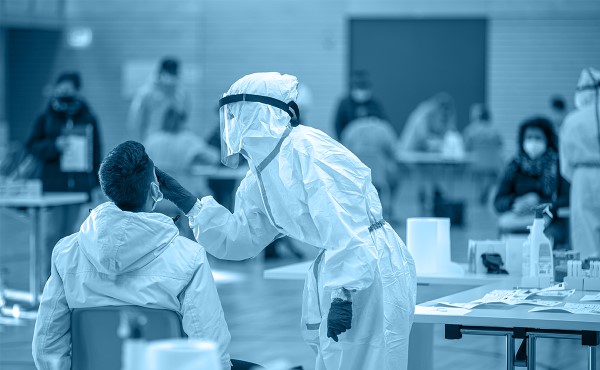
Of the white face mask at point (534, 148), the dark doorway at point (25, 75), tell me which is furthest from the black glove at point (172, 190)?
the dark doorway at point (25, 75)

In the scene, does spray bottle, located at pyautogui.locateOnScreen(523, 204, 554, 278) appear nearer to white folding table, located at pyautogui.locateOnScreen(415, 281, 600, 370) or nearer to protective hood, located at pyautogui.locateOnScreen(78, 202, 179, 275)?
white folding table, located at pyautogui.locateOnScreen(415, 281, 600, 370)

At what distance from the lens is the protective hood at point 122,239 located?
2.82 metres

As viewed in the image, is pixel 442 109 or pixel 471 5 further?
pixel 471 5

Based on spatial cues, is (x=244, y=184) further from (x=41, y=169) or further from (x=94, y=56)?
(x=94, y=56)

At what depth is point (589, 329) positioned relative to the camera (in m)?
3.02

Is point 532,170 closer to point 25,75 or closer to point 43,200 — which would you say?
point 43,200

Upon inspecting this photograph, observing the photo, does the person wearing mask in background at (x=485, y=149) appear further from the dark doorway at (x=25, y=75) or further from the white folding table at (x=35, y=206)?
the dark doorway at (x=25, y=75)

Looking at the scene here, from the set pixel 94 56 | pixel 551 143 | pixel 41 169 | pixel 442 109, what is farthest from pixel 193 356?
pixel 94 56

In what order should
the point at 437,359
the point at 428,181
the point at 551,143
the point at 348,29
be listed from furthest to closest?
the point at 348,29 → the point at 428,181 → the point at 551,143 → the point at 437,359

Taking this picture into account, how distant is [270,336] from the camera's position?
6.12 m

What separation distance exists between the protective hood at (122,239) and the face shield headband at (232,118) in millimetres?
563

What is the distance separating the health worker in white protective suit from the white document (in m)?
4.38

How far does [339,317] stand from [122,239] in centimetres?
65

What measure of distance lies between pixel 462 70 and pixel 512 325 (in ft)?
43.7
